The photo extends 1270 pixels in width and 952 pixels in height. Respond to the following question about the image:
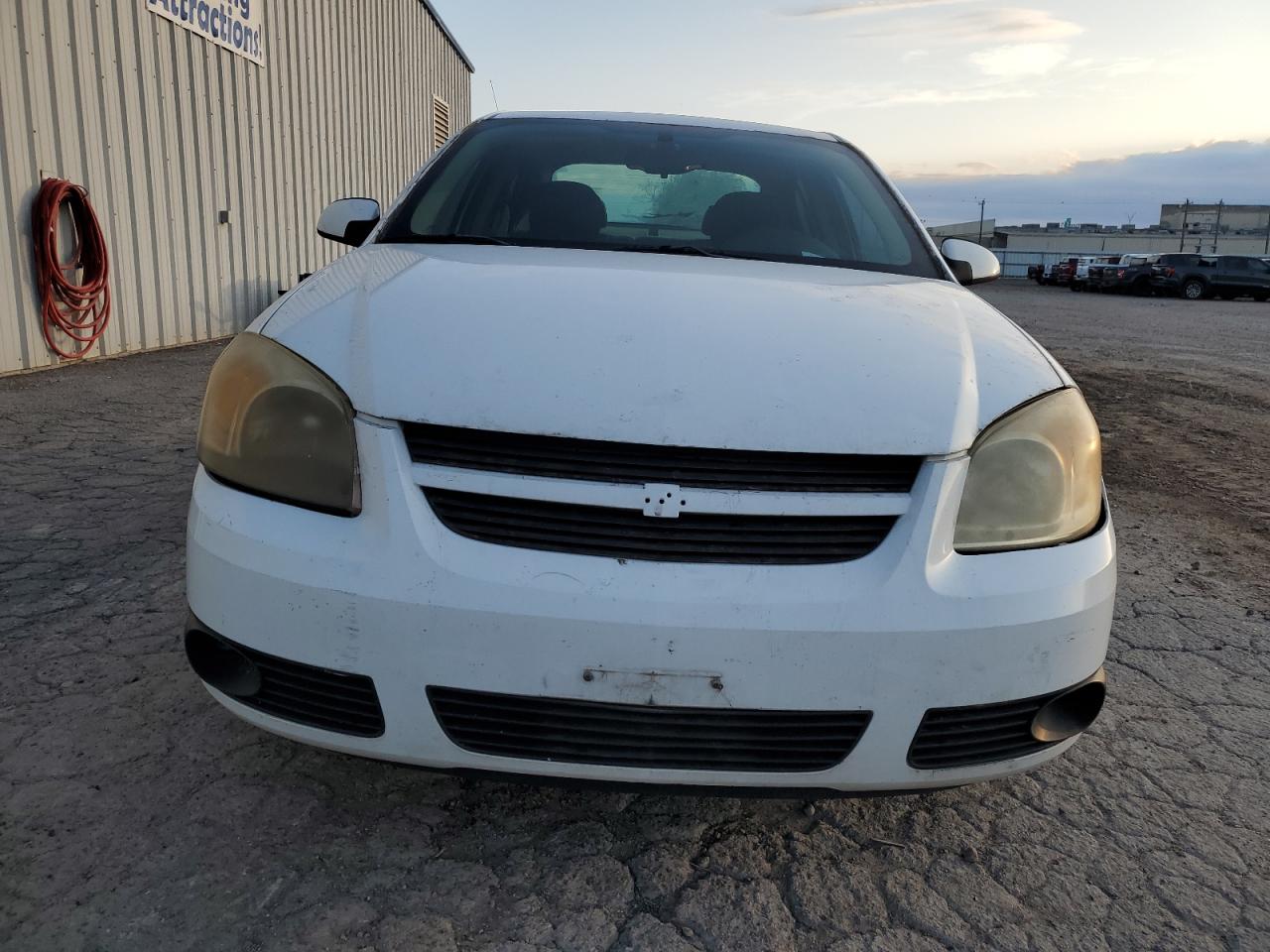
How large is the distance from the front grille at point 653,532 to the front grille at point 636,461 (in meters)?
0.05

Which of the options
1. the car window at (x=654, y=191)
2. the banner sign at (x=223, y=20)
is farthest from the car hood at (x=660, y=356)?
the banner sign at (x=223, y=20)

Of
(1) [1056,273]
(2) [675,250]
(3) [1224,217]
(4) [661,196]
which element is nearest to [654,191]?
(4) [661,196]

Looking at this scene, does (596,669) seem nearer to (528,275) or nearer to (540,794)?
(540,794)

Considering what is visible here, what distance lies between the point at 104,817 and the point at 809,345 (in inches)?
60.8

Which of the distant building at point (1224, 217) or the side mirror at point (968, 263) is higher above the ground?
the distant building at point (1224, 217)

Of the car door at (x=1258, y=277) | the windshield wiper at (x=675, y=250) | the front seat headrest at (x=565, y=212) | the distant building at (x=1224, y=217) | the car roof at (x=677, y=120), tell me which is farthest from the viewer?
the distant building at (x=1224, y=217)

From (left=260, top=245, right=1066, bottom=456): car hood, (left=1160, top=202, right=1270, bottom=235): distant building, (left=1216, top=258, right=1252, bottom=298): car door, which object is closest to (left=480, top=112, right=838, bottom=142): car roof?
(left=260, top=245, right=1066, bottom=456): car hood

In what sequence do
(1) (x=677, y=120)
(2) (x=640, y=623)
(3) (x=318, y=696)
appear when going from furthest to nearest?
(1) (x=677, y=120)
(3) (x=318, y=696)
(2) (x=640, y=623)

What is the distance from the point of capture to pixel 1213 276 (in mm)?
27391

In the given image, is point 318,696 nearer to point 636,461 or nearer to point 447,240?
point 636,461

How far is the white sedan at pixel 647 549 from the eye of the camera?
4.58 feet

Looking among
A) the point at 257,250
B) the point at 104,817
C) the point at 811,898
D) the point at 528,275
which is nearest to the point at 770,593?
the point at 811,898

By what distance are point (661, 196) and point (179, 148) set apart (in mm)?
6976

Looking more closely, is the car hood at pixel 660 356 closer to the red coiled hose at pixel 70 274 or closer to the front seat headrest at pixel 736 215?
the front seat headrest at pixel 736 215
